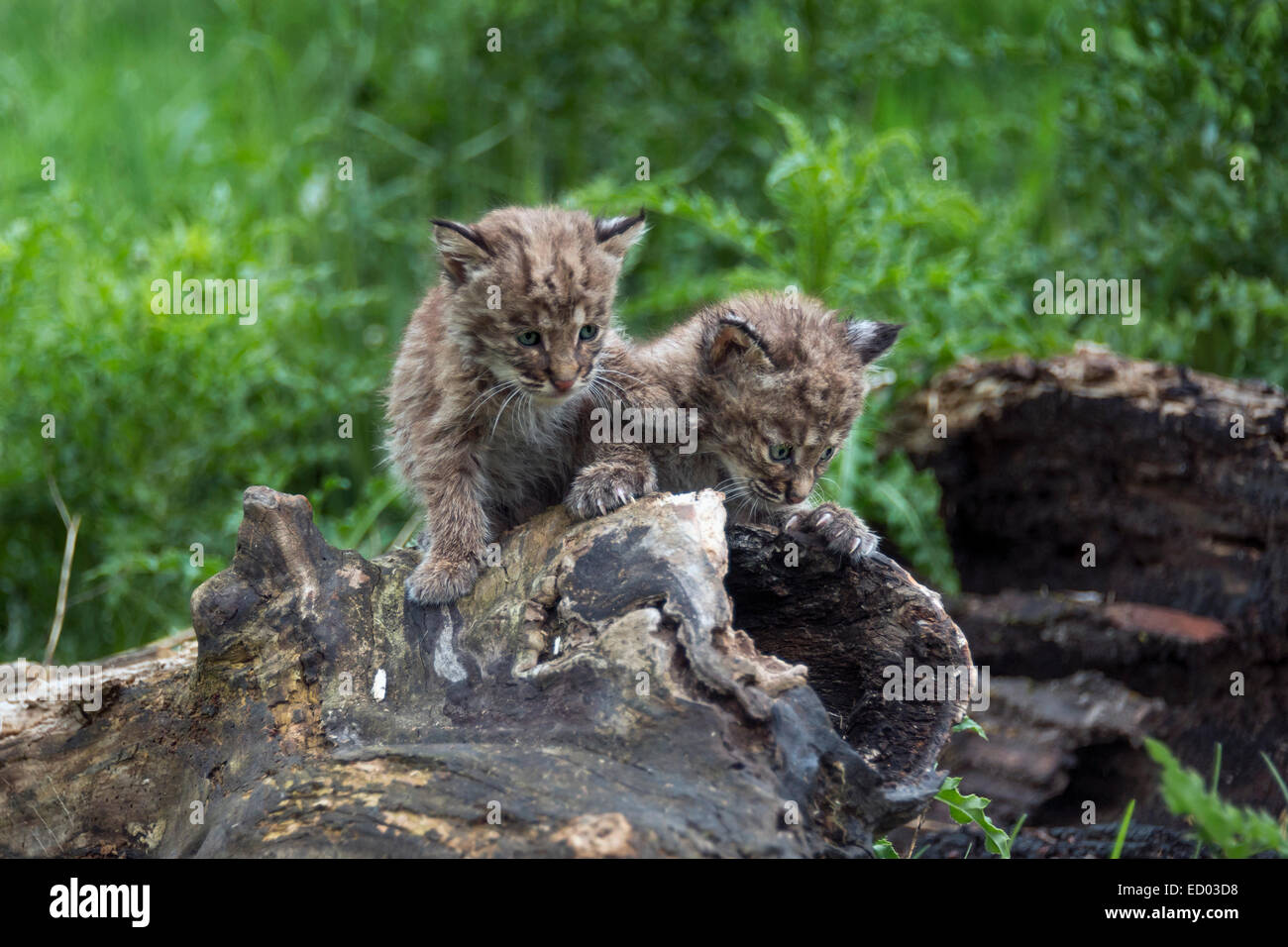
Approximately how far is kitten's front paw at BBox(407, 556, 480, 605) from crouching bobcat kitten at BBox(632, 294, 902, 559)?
973 mm

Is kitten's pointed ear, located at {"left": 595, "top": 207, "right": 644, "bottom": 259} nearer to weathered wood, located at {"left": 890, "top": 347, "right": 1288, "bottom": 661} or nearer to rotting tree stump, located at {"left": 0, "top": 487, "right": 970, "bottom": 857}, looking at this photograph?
rotting tree stump, located at {"left": 0, "top": 487, "right": 970, "bottom": 857}

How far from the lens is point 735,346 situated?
4.39 meters

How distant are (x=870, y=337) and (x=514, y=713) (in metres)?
2.28

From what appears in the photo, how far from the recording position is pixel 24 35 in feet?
30.7

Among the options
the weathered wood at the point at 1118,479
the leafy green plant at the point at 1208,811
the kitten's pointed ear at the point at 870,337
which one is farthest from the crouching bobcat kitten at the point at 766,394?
the leafy green plant at the point at 1208,811

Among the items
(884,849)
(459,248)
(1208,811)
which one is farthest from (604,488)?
(1208,811)

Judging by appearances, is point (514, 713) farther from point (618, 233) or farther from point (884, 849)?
point (618, 233)

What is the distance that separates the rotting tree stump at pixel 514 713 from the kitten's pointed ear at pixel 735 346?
2.50ft

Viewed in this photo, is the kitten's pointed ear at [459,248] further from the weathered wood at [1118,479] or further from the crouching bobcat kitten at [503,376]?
the weathered wood at [1118,479]

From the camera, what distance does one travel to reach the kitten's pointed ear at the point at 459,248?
13.8 ft

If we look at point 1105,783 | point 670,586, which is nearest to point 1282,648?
point 1105,783

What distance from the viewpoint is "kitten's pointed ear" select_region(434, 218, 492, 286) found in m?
4.20

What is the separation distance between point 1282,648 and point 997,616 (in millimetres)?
1222

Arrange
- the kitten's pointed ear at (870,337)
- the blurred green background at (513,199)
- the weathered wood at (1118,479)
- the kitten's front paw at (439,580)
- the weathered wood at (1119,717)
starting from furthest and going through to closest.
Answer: the blurred green background at (513,199) → the weathered wood at (1118,479) → the weathered wood at (1119,717) → the kitten's pointed ear at (870,337) → the kitten's front paw at (439,580)
